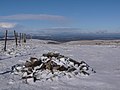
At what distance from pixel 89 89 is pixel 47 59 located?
3.84 meters

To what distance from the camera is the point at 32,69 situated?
37.0ft

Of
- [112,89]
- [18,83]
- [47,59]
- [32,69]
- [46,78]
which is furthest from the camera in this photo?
[47,59]

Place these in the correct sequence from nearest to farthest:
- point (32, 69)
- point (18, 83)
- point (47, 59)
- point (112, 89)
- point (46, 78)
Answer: point (112, 89)
point (18, 83)
point (46, 78)
point (32, 69)
point (47, 59)

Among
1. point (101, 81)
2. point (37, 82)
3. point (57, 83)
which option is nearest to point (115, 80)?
point (101, 81)

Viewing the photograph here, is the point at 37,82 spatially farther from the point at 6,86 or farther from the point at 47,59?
the point at 47,59

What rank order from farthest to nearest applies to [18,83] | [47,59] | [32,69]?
1. [47,59]
2. [32,69]
3. [18,83]

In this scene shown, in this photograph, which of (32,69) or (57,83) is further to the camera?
(32,69)

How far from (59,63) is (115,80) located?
8.91 feet

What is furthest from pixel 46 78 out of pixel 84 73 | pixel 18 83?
pixel 84 73

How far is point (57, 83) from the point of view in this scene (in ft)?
31.9

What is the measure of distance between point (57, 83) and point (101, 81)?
5.85 ft

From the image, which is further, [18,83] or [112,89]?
[18,83]

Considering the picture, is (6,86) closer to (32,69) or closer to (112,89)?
(32,69)

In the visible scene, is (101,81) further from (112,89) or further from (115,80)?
(112,89)
